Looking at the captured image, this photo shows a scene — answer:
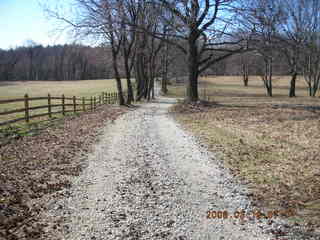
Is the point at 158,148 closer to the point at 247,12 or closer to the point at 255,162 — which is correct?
the point at 255,162

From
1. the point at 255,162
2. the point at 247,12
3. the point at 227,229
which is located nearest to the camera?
the point at 227,229

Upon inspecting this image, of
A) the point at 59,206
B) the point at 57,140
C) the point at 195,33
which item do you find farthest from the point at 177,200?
the point at 195,33

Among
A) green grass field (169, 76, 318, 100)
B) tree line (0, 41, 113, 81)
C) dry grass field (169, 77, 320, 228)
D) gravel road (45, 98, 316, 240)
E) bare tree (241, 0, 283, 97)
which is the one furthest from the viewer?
tree line (0, 41, 113, 81)

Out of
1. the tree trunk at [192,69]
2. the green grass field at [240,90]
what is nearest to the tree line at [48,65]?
the green grass field at [240,90]

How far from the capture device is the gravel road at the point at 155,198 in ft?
14.7

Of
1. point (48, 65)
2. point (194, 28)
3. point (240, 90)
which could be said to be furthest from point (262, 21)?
point (48, 65)

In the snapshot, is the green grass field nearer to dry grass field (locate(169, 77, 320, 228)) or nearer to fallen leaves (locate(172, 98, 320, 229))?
fallen leaves (locate(172, 98, 320, 229))

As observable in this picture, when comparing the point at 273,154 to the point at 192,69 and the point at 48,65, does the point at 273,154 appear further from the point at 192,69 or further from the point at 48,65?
the point at 48,65

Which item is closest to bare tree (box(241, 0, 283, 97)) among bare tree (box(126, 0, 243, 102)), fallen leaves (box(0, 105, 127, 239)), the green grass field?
bare tree (box(126, 0, 243, 102))

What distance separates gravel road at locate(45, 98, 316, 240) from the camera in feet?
14.7

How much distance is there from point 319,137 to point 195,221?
317 inches

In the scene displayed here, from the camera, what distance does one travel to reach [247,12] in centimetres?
1945

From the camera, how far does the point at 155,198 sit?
18.8 feet

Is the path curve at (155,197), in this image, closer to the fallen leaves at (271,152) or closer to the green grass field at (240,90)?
the fallen leaves at (271,152)
